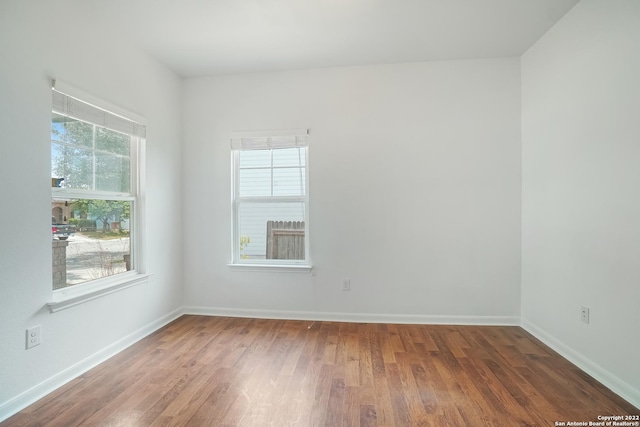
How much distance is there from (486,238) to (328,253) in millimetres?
1628

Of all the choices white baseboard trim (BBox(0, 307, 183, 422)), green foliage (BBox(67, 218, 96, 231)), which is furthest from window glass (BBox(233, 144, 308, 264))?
green foliage (BBox(67, 218, 96, 231))

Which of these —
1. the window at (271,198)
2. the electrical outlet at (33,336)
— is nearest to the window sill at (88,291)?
the electrical outlet at (33,336)

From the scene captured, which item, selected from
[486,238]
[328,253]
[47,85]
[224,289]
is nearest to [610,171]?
[486,238]

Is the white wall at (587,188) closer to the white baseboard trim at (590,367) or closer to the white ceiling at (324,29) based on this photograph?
the white baseboard trim at (590,367)

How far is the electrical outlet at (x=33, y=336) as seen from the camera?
188 centimetres

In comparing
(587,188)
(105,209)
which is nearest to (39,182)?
(105,209)

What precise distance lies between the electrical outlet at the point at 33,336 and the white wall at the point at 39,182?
0.03 m

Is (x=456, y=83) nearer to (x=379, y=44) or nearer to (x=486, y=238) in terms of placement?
(x=379, y=44)

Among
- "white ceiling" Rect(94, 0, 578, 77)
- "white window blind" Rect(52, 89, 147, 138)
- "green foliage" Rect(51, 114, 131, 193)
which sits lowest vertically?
"green foliage" Rect(51, 114, 131, 193)

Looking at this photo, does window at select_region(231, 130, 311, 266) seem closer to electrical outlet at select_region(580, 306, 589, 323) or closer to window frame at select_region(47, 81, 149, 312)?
window frame at select_region(47, 81, 149, 312)

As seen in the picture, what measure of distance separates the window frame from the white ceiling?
70 cm

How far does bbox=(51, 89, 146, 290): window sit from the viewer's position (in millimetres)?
2139

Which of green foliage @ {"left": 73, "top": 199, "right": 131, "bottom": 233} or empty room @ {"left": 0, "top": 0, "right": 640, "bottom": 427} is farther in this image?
green foliage @ {"left": 73, "top": 199, "right": 131, "bottom": 233}

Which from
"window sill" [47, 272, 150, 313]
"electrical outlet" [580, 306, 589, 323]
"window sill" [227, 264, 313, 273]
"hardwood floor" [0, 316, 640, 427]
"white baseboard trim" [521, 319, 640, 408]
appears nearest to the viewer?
"hardwood floor" [0, 316, 640, 427]
